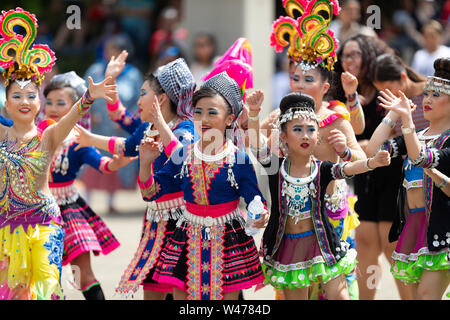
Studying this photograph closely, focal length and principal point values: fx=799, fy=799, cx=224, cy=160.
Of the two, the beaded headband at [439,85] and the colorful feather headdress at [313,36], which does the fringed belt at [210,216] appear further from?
the beaded headband at [439,85]

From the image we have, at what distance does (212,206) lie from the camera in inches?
195

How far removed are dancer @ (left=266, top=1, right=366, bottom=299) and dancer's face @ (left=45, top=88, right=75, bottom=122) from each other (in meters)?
1.55

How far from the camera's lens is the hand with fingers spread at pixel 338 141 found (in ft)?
16.2

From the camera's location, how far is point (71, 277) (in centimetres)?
605

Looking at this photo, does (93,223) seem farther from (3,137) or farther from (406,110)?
(406,110)

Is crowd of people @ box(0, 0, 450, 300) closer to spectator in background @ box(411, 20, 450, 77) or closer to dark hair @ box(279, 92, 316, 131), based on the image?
dark hair @ box(279, 92, 316, 131)

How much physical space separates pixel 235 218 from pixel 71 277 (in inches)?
66.6

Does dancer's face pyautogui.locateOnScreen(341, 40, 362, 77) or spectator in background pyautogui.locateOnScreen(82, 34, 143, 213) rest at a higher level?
spectator in background pyautogui.locateOnScreen(82, 34, 143, 213)

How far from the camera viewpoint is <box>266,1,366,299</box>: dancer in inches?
209

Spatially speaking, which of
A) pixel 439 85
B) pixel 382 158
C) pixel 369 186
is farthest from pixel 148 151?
pixel 369 186

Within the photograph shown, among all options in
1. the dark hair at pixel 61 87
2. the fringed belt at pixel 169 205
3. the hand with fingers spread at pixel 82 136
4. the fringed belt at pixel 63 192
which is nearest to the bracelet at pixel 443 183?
the fringed belt at pixel 169 205

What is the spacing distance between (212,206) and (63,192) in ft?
4.98

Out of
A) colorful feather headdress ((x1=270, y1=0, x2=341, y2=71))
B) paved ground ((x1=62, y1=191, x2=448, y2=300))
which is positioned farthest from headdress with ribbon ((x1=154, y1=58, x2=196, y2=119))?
paved ground ((x1=62, y1=191, x2=448, y2=300))

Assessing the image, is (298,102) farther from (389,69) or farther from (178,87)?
(389,69)
